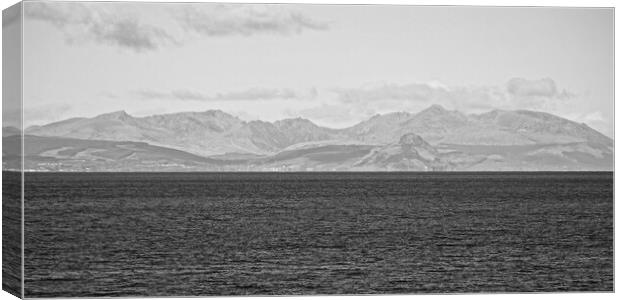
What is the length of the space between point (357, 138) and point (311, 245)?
118 ft

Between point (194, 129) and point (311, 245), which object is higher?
point (194, 129)

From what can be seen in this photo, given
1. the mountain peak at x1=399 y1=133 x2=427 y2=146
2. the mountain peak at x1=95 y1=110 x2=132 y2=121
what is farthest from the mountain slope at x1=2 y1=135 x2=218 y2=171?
the mountain peak at x1=399 y1=133 x2=427 y2=146

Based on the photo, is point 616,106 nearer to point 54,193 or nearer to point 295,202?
point 295,202

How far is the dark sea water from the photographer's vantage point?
27797 mm

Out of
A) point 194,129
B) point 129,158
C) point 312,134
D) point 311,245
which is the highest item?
point 194,129

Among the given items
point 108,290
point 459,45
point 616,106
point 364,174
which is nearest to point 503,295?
point 616,106

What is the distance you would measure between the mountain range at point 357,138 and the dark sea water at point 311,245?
2.61 metres

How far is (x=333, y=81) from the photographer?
2068 inches

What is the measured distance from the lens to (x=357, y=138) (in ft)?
254

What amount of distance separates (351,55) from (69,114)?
1005 cm

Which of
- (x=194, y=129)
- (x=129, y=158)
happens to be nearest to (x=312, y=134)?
(x=194, y=129)

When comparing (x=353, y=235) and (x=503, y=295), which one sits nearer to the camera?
(x=503, y=295)

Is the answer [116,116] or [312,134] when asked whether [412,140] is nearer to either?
[312,134]

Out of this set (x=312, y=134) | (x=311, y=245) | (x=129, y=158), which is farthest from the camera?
(x=129, y=158)
